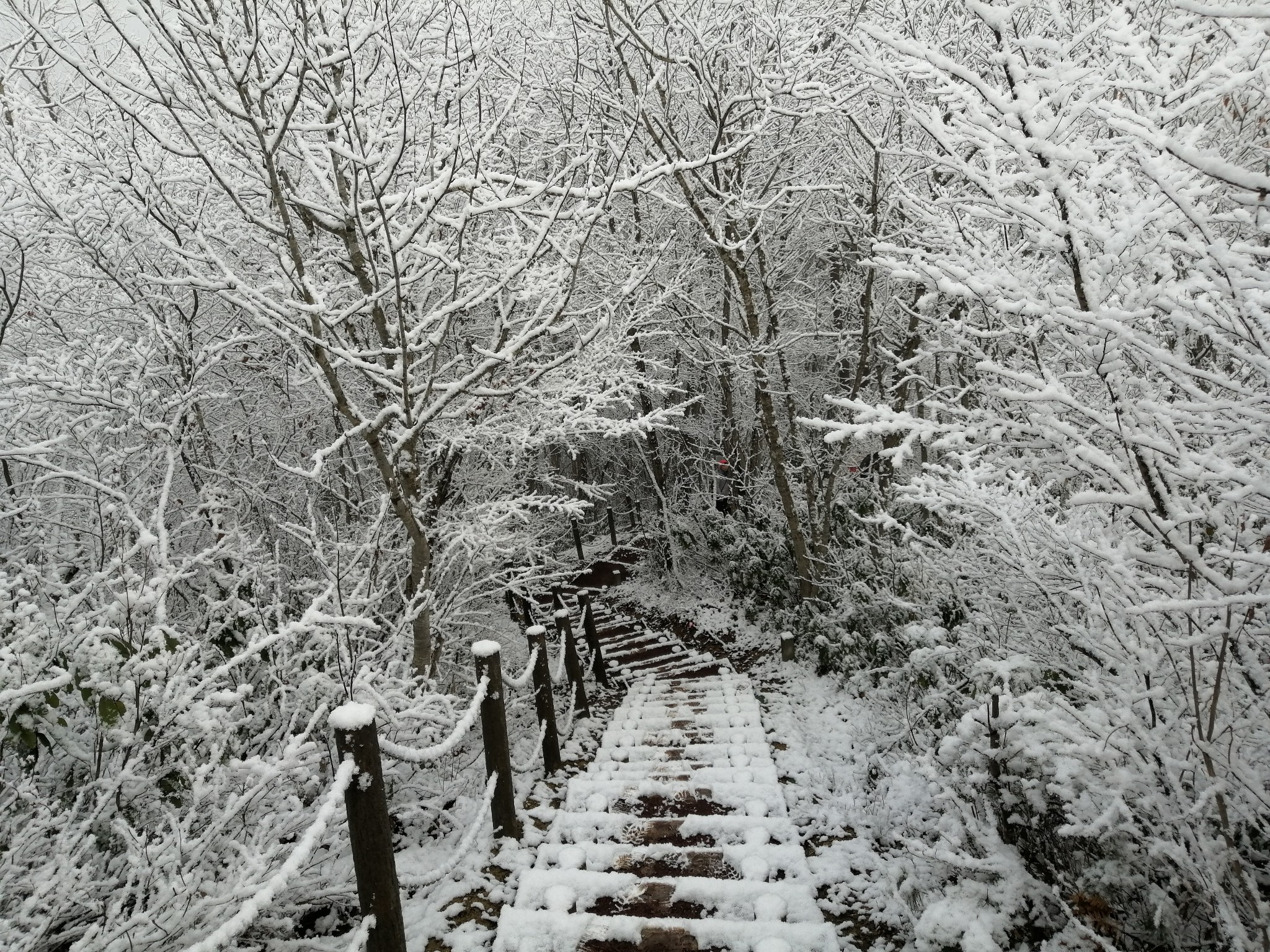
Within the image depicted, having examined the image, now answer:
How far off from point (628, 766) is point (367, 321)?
507 cm

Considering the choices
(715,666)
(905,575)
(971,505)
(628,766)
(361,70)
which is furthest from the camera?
(715,666)

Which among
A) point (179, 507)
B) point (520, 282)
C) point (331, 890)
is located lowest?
point (331, 890)

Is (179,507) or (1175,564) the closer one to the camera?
(1175,564)

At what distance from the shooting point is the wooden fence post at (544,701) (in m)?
4.58

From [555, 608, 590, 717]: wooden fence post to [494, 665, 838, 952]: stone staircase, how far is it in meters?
0.61

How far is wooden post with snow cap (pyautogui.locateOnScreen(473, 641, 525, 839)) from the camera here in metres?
3.60

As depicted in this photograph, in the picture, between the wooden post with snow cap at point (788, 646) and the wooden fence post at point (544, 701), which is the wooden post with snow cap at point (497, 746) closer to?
the wooden fence post at point (544, 701)

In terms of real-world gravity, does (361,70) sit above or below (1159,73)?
above

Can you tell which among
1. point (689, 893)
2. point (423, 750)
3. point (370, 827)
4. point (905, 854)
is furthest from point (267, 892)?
point (905, 854)

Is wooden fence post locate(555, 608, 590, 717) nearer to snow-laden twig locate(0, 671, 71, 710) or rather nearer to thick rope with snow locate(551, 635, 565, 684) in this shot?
thick rope with snow locate(551, 635, 565, 684)

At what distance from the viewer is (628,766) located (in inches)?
186

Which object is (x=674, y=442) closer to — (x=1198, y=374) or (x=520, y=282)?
(x=520, y=282)

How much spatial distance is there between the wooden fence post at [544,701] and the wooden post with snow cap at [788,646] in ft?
12.7

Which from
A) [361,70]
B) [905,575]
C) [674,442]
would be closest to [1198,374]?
[905,575]
